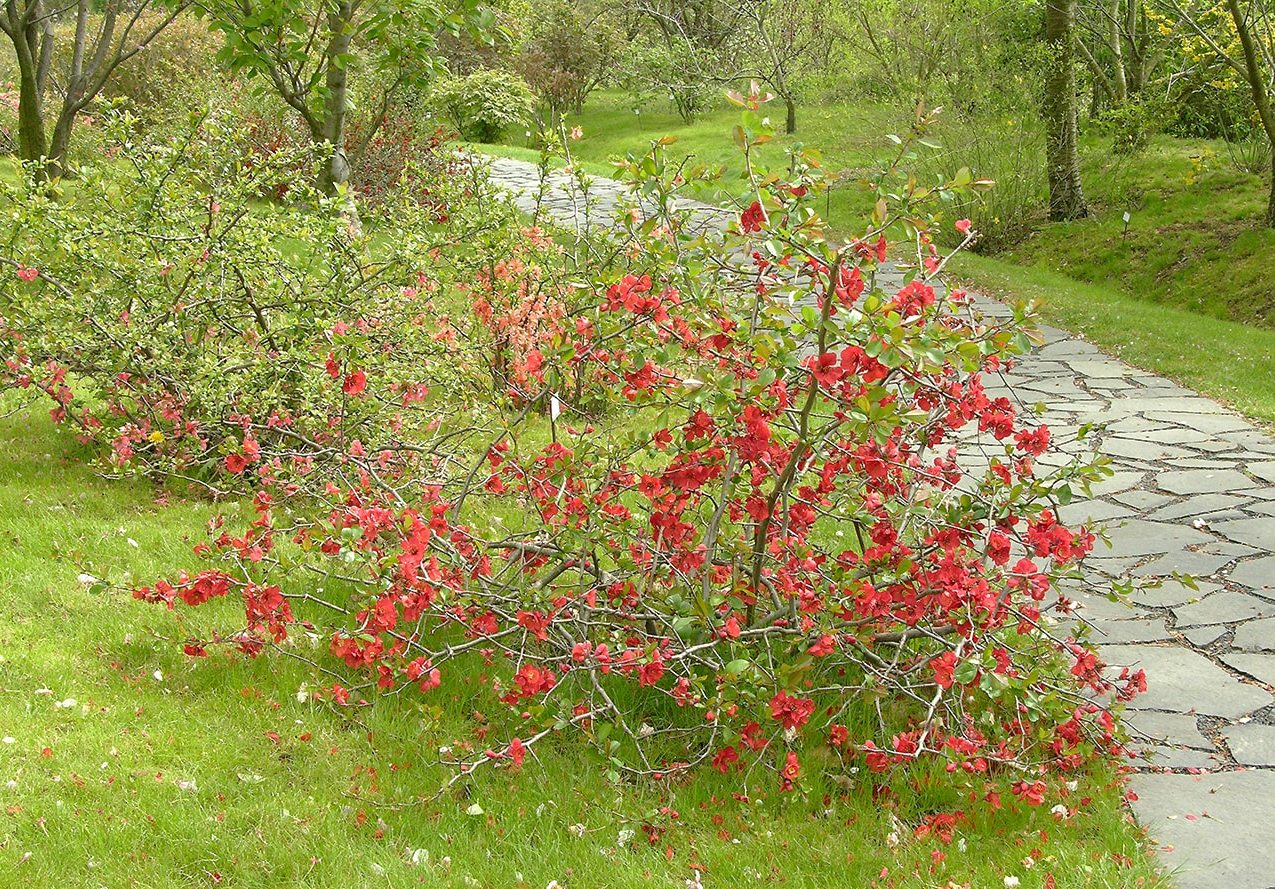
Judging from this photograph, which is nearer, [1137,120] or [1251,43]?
[1251,43]

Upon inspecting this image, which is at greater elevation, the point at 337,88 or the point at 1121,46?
the point at 1121,46

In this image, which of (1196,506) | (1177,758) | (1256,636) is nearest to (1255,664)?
(1256,636)

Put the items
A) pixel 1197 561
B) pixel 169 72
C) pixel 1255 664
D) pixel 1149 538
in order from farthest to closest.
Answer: pixel 169 72
pixel 1149 538
pixel 1197 561
pixel 1255 664

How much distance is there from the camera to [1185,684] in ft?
13.0

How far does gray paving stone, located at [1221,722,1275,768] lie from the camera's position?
3465 mm

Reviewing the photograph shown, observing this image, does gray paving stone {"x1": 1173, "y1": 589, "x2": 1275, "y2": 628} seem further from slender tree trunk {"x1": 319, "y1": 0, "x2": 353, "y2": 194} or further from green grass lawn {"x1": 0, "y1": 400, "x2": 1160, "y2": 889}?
slender tree trunk {"x1": 319, "y1": 0, "x2": 353, "y2": 194}

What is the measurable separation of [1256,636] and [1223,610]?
0.25 metres

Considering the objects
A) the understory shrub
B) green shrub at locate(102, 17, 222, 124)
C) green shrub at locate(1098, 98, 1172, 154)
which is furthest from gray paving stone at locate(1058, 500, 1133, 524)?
green shrub at locate(102, 17, 222, 124)

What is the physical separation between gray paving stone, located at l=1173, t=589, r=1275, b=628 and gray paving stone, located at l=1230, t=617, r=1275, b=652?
0.06 m

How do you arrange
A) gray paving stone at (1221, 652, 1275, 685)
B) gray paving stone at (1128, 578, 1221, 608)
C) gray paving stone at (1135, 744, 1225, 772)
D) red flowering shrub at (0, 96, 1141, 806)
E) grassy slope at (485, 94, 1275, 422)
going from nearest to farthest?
red flowering shrub at (0, 96, 1141, 806)
gray paving stone at (1135, 744, 1225, 772)
gray paving stone at (1221, 652, 1275, 685)
gray paving stone at (1128, 578, 1221, 608)
grassy slope at (485, 94, 1275, 422)

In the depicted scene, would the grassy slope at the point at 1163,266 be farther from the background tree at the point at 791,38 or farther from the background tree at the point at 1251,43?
the background tree at the point at 791,38

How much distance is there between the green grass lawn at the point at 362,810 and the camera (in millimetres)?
2900

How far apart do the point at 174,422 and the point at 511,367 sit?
2219mm

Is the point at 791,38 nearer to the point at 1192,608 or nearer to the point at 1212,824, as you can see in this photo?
the point at 1192,608
